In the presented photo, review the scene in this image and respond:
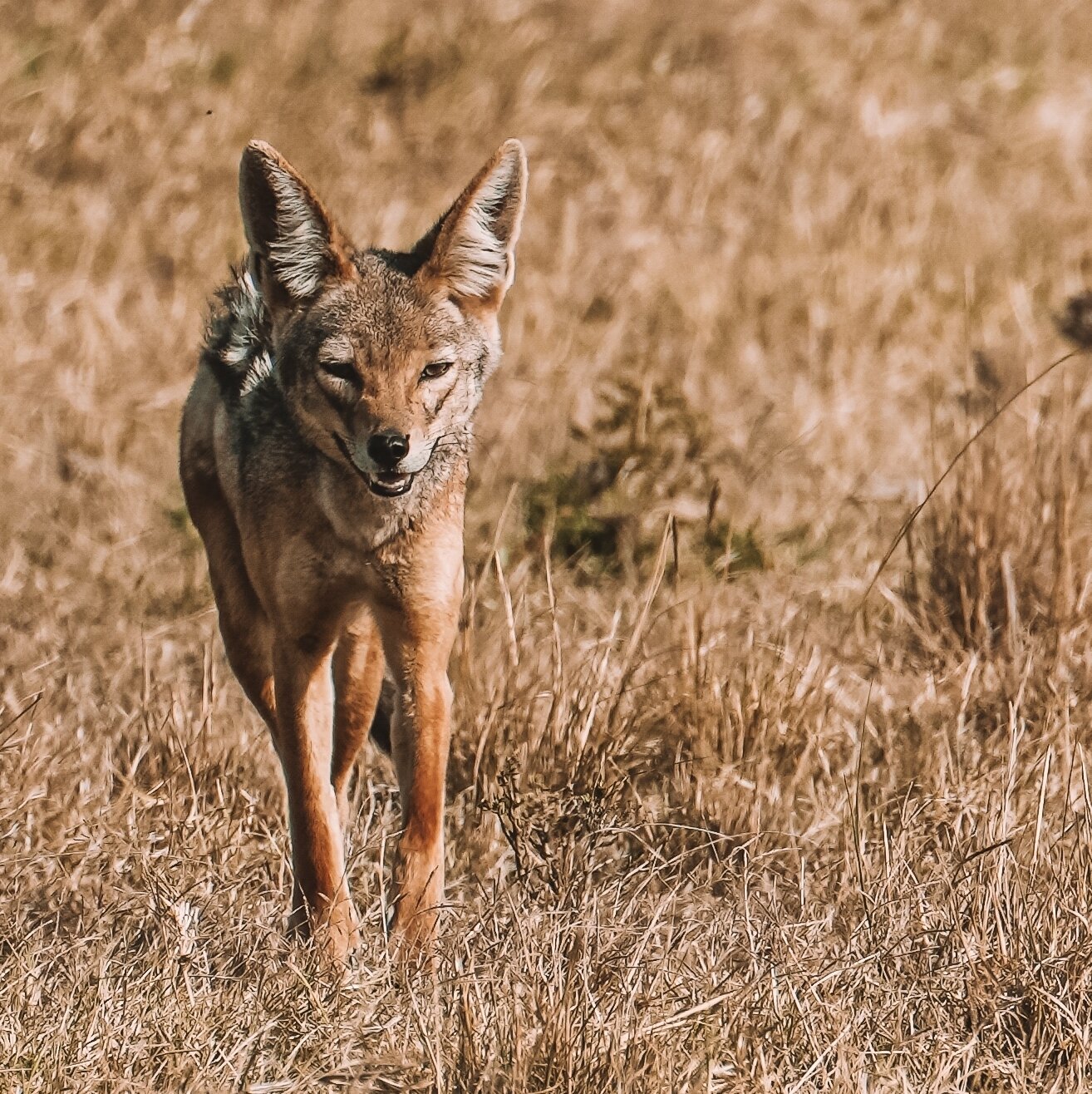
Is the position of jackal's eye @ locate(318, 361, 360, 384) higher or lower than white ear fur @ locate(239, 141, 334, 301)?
lower

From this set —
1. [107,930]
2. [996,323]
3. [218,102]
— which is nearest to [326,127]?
[218,102]

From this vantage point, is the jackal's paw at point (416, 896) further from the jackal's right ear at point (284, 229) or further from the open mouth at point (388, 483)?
the jackal's right ear at point (284, 229)

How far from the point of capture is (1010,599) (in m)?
5.52

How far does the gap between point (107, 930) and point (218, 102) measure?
725cm

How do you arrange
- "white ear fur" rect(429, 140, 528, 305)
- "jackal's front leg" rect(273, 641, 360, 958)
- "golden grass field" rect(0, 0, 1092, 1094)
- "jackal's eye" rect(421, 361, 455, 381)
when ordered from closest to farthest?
"golden grass field" rect(0, 0, 1092, 1094) → "jackal's front leg" rect(273, 641, 360, 958) → "jackal's eye" rect(421, 361, 455, 381) → "white ear fur" rect(429, 140, 528, 305)

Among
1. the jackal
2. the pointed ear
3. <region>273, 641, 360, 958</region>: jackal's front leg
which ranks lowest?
<region>273, 641, 360, 958</region>: jackal's front leg

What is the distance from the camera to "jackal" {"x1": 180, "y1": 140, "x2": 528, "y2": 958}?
13.8ft

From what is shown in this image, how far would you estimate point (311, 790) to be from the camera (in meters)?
4.30

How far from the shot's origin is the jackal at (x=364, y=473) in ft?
13.8

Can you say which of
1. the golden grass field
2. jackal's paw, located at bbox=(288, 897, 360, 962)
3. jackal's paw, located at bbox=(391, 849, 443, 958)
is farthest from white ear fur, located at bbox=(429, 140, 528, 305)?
jackal's paw, located at bbox=(288, 897, 360, 962)

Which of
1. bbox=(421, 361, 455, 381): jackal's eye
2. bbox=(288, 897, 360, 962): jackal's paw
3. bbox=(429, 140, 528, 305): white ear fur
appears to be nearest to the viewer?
bbox=(288, 897, 360, 962): jackal's paw

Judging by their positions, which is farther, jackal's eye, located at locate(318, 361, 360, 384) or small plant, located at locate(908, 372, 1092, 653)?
small plant, located at locate(908, 372, 1092, 653)

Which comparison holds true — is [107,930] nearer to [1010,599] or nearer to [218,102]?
[1010,599]

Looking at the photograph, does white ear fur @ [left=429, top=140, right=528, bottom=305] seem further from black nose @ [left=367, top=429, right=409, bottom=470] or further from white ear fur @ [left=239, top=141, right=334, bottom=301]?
black nose @ [left=367, top=429, right=409, bottom=470]
